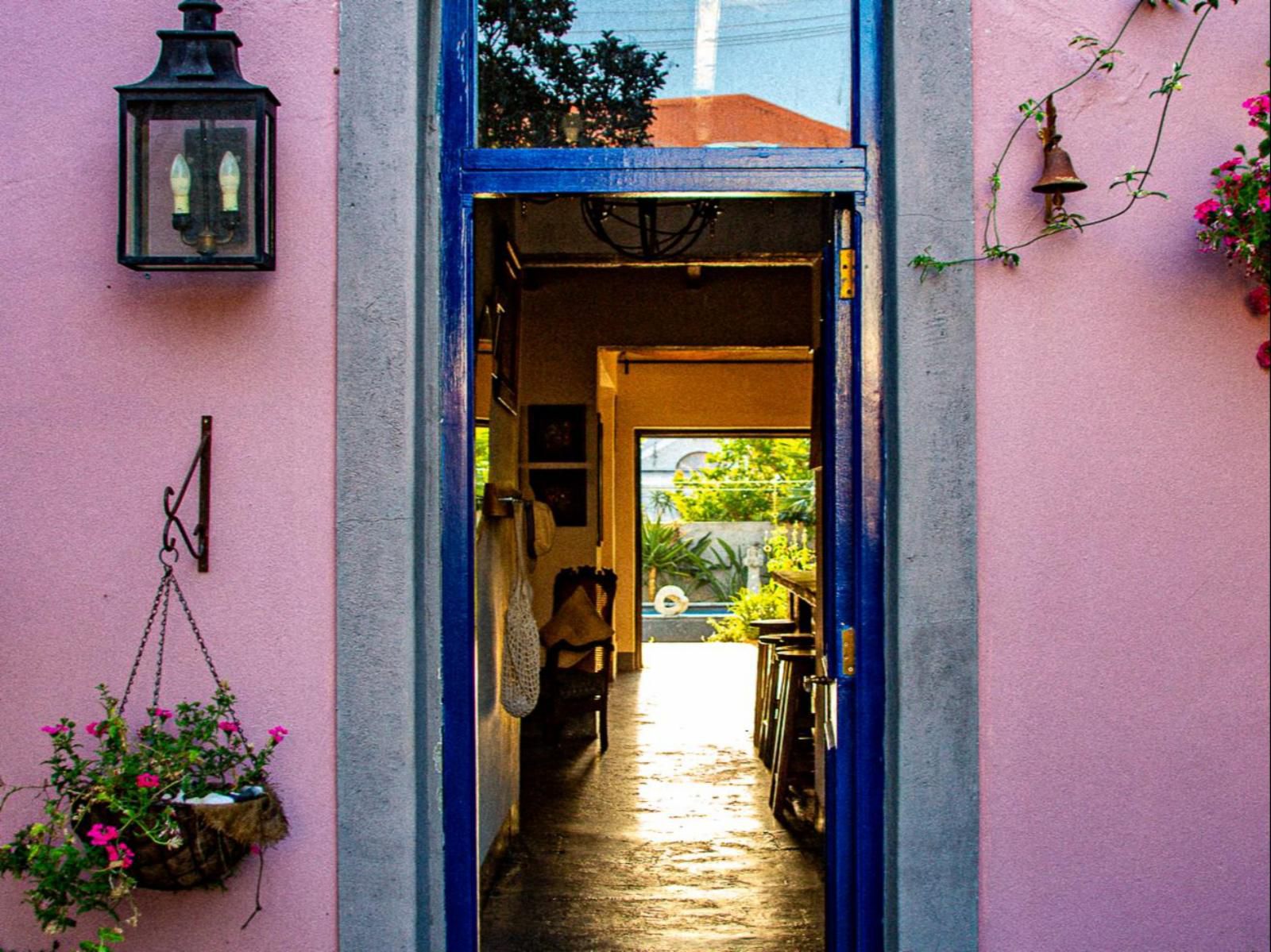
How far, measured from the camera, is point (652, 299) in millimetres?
9148

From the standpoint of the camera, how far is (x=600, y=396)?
1000 centimetres

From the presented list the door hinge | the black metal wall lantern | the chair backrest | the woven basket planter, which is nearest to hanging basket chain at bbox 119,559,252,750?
the woven basket planter

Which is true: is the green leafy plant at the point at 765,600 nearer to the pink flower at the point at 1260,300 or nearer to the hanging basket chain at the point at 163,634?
the pink flower at the point at 1260,300

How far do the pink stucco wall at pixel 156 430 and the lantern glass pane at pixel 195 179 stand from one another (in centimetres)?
11

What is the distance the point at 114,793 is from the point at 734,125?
81.3 inches

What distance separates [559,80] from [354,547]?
1270 mm

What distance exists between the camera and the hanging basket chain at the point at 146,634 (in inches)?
109

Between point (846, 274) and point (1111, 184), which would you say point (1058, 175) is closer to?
point (1111, 184)

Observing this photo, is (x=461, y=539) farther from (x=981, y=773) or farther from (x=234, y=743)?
(x=981, y=773)

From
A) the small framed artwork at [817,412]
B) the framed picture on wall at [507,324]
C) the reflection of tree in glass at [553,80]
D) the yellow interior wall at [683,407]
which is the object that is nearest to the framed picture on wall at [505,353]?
the framed picture on wall at [507,324]

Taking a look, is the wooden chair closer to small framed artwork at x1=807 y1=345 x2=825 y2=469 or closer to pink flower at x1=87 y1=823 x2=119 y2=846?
small framed artwork at x1=807 y1=345 x2=825 y2=469

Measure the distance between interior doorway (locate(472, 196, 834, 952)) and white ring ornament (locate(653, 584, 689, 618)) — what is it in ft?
9.73

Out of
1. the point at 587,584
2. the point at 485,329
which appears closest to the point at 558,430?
the point at 587,584

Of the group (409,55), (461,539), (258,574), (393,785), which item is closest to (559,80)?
(409,55)
